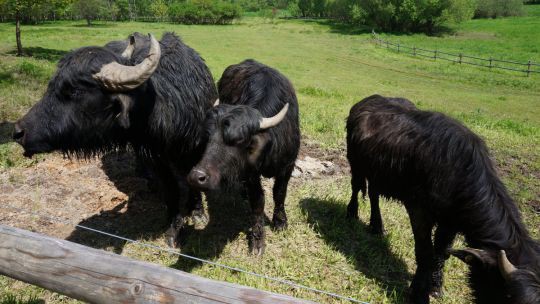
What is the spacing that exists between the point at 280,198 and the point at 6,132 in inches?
239

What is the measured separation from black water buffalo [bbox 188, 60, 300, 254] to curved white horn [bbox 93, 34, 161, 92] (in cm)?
76

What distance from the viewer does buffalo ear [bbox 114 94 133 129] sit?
13.6 feet

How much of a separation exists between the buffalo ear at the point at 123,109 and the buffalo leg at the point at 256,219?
5.38 ft

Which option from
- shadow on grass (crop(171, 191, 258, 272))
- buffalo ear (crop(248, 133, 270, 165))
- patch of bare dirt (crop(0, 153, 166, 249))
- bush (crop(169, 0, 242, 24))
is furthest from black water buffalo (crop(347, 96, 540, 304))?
bush (crop(169, 0, 242, 24))

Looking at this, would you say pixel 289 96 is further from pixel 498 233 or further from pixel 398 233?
pixel 498 233

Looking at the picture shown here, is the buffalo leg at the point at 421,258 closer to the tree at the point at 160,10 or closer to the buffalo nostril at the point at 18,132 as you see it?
the buffalo nostril at the point at 18,132

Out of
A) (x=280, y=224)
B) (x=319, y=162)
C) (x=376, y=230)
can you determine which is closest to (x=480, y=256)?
(x=376, y=230)

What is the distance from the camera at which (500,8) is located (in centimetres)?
6906

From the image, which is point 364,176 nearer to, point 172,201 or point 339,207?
point 339,207

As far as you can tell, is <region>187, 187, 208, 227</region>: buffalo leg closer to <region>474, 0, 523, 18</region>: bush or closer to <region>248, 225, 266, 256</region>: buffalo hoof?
<region>248, 225, 266, 256</region>: buffalo hoof

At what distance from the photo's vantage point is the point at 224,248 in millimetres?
5324

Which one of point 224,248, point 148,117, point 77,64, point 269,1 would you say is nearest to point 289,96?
point 148,117

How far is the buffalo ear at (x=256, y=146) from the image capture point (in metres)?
4.30

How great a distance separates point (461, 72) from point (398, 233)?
2538cm
